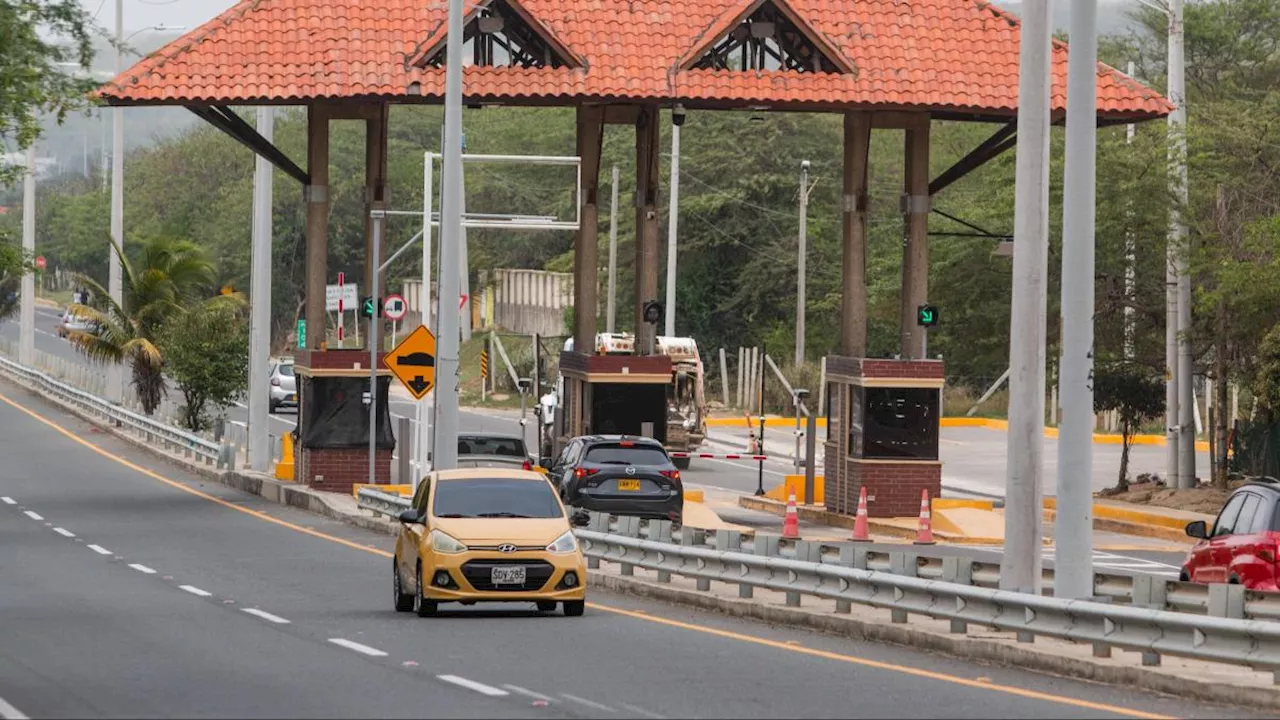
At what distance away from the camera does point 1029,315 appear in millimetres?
21812

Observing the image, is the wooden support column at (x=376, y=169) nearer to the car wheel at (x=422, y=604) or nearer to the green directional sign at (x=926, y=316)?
the green directional sign at (x=926, y=316)

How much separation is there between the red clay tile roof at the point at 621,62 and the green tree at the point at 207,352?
17.9 meters

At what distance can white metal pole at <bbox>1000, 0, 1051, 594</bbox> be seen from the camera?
2141 centimetres

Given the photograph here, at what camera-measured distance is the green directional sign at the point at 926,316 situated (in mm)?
40938

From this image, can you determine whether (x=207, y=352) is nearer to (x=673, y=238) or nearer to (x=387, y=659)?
(x=673, y=238)

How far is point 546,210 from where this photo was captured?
106m

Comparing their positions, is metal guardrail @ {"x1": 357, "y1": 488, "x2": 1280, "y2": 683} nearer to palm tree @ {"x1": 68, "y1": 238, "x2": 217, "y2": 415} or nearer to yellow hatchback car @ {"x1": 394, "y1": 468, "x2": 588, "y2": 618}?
yellow hatchback car @ {"x1": 394, "y1": 468, "x2": 588, "y2": 618}

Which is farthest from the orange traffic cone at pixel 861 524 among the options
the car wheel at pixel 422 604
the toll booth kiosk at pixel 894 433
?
the car wheel at pixel 422 604

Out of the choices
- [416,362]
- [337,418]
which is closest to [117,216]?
[337,418]

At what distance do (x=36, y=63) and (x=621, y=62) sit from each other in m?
21.5

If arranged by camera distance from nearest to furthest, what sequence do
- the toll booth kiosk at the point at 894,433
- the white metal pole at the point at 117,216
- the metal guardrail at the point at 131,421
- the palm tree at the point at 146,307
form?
1. the toll booth kiosk at the point at 894,433
2. the metal guardrail at the point at 131,421
3. the palm tree at the point at 146,307
4. the white metal pole at the point at 117,216

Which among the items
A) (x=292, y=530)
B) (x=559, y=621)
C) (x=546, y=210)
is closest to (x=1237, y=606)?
(x=559, y=621)

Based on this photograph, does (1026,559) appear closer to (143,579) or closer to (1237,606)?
(1237,606)

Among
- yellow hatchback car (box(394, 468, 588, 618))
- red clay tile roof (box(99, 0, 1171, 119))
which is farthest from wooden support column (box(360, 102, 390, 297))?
yellow hatchback car (box(394, 468, 588, 618))
